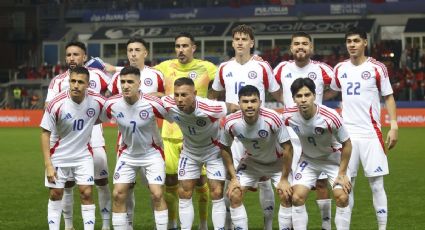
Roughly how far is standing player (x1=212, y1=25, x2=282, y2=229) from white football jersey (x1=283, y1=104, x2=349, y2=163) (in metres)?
0.96

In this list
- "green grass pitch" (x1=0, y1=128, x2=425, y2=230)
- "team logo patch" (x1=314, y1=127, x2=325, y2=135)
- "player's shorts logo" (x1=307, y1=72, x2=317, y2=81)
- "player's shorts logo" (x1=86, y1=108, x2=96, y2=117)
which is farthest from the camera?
"green grass pitch" (x1=0, y1=128, x2=425, y2=230)

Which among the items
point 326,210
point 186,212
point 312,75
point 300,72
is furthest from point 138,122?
point 326,210

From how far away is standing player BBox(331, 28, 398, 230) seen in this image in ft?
32.9

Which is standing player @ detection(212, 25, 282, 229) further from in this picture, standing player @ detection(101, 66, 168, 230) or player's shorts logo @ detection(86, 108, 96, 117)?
player's shorts logo @ detection(86, 108, 96, 117)

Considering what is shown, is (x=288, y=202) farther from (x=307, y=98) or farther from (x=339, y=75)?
(x=339, y=75)

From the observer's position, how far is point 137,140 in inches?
378

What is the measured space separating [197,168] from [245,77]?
56.2 inches

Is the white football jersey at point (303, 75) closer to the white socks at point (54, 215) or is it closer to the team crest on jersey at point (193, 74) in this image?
the team crest on jersey at point (193, 74)

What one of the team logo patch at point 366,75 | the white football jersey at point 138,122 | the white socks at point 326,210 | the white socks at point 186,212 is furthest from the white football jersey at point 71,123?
the team logo patch at point 366,75

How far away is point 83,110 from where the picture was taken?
9758mm

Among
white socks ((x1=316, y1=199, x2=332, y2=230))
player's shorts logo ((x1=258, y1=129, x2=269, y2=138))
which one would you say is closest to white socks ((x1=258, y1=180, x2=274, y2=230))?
white socks ((x1=316, y1=199, x2=332, y2=230))

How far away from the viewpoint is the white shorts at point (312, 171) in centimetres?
935

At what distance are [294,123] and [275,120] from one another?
219 millimetres

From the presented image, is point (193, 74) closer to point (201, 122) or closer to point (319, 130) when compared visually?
point (201, 122)
